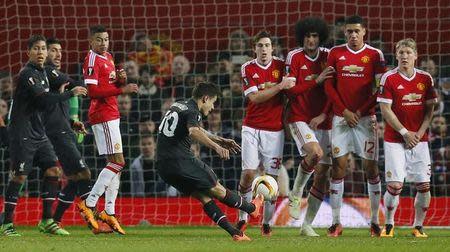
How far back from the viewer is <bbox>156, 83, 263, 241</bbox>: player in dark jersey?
1029 cm

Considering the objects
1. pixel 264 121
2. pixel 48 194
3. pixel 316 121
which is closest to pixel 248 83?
pixel 264 121

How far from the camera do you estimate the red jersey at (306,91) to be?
1191 cm

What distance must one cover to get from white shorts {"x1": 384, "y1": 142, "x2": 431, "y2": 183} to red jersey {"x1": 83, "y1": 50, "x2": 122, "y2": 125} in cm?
300

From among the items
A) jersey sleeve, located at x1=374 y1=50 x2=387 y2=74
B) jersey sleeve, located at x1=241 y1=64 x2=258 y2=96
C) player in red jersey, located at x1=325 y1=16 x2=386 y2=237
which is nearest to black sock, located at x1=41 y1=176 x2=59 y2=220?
jersey sleeve, located at x1=241 y1=64 x2=258 y2=96

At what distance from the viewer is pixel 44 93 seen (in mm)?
11633

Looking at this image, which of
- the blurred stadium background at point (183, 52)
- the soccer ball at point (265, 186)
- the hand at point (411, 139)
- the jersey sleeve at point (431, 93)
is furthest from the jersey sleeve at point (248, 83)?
the blurred stadium background at point (183, 52)

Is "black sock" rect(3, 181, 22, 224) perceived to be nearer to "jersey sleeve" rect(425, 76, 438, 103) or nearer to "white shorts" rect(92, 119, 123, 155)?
"white shorts" rect(92, 119, 123, 155)

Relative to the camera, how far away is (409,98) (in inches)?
455

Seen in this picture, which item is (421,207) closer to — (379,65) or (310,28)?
A: (379,65)

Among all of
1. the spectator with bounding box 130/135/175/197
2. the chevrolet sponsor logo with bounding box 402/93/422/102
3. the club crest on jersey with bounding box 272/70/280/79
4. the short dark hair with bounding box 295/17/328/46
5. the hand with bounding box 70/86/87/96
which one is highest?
the short dark hair with bounding box 295/17/328/46

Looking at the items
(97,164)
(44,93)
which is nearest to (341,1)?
(97,164)

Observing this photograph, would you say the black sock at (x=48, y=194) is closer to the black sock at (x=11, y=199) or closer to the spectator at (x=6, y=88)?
the black sock at (x=11, y=199)

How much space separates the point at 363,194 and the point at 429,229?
2.05 meters

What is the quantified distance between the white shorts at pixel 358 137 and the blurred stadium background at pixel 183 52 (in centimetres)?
343
